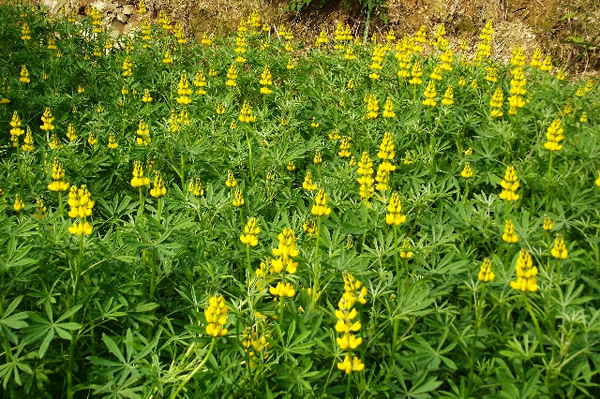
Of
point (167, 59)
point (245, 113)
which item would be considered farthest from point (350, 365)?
point (167, 59)

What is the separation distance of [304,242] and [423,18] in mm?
4869

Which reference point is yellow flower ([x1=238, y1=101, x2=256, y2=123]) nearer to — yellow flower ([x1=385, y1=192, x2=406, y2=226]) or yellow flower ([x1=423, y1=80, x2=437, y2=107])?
yellow flower ([x1=423, y1=80, x2=437, y2=107])

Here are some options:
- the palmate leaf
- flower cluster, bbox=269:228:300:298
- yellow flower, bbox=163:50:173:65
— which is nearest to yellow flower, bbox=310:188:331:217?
flower cluster, bbox=269:228:300:298

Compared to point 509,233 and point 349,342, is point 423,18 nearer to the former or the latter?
point 509,233

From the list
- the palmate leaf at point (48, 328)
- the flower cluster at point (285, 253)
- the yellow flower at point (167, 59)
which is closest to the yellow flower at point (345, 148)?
the flower cluster at point (285, 253)

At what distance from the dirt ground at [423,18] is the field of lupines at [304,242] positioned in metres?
1.64

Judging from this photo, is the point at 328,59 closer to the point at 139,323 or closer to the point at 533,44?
the point at 533,44

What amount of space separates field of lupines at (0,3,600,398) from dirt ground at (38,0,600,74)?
164cm

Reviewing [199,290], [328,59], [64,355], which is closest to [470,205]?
[199,290]

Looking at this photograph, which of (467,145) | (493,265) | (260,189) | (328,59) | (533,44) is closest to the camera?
(493,265)

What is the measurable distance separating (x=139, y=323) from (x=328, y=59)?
3368 mm

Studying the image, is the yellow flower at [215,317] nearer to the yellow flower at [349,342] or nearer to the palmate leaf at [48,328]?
the yellow flower at [349,342]

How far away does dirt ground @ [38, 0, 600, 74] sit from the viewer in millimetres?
6070

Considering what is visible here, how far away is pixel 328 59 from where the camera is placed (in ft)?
17.1
